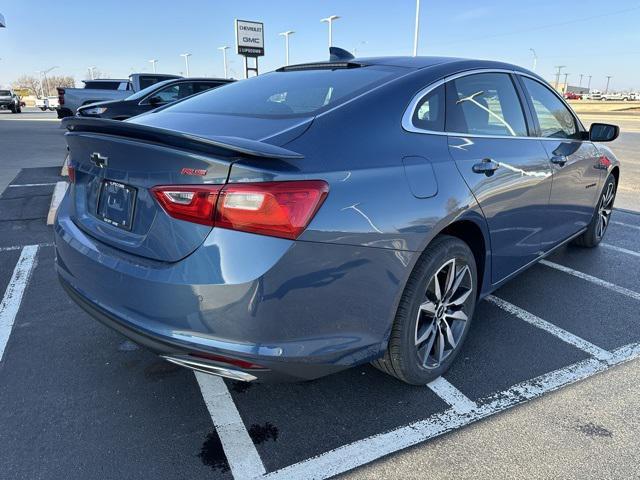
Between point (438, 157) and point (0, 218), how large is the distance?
18.4ft

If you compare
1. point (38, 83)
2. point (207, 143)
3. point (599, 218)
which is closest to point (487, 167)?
point (207, 143)

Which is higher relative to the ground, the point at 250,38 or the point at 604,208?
the point at 250,38

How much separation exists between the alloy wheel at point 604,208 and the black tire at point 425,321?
2904 millimetres

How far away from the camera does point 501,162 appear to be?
2846 millimetres

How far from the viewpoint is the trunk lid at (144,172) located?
182cm

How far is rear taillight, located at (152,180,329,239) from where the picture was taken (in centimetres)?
179

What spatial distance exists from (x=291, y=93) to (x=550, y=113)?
2.19 m

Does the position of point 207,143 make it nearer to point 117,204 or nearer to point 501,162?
point 117,204

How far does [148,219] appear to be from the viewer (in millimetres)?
1995

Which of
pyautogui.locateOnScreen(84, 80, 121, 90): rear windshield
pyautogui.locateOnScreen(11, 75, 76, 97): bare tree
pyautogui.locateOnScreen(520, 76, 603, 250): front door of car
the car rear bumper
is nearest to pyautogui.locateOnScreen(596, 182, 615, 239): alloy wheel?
pyautogui.locateOnScreen(520, 76, 603, 250): front door of car

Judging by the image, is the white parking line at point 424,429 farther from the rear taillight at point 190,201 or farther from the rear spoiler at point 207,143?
the rear spoiler at point 207,143

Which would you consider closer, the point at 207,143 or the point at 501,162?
the point at 207,143

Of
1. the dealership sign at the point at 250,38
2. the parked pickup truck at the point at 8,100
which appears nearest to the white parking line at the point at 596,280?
the dealership sign at the point at 250,38

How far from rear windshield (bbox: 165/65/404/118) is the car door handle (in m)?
0.65
